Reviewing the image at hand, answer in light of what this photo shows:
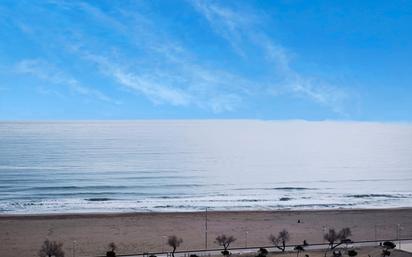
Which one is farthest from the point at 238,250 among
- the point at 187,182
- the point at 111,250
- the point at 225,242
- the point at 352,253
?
the point at 187,182

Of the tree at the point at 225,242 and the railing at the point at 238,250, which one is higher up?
the tree at the point at 225,242

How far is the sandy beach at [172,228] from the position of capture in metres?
50.8

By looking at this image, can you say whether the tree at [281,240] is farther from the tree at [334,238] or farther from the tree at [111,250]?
the tree at [111,250]

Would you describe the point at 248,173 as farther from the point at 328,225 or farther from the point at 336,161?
the point at 328,225

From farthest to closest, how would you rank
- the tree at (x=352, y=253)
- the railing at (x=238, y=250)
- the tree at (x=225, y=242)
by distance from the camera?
the railing at (x=238, y=250) < the tree at (x=225, y=242) < the tree at (x=352, y=253)

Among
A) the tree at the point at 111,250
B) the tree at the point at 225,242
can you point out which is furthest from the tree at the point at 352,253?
the tree at the point at 111,250

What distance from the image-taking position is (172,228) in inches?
2288

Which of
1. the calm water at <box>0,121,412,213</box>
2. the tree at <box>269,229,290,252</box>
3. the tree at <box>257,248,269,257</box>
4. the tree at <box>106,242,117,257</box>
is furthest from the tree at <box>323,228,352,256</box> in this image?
the calm water at <box>0,121,412,213</box>

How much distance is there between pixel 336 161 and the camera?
15712cm

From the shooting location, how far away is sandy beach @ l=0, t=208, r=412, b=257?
167ft

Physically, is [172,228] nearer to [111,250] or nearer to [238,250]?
[111,250]

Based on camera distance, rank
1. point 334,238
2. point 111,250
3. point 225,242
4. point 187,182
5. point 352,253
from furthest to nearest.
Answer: point 187,182 → point 225,242 → point 111,250 → point 334,238 → point 352,253

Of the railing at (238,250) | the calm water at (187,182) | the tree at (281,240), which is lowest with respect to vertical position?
the railing at (238,250)

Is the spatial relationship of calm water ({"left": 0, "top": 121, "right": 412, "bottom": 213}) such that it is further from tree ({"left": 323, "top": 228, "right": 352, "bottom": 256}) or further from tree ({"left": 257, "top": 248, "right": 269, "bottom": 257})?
tree ({"left": 257, "top": 248, "right": 269, "bottom": 257})
